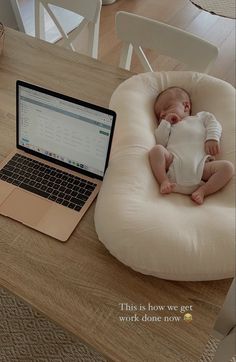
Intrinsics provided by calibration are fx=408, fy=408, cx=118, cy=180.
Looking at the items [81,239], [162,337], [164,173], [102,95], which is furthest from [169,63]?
[162,337]

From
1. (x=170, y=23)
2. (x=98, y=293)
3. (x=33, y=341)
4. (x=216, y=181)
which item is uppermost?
(x=216, y=181)

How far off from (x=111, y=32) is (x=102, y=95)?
1854mm

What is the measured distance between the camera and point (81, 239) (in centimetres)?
93

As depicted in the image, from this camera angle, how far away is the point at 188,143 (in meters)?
1.16

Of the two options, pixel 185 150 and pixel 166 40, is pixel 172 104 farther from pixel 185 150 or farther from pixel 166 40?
pixel 166 40

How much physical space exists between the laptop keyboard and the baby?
7.6 inches

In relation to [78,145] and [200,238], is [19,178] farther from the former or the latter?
[200,238]

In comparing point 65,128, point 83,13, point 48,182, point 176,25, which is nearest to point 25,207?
point 48,182

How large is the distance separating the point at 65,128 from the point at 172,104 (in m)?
0.37

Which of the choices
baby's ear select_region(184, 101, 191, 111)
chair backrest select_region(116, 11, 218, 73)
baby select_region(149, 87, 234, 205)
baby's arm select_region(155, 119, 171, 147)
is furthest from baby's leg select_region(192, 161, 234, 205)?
chair backrest select_region(116, 11, 218, 73)

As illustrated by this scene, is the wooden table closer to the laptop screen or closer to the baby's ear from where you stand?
the laptop screen

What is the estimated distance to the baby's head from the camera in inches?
47.6

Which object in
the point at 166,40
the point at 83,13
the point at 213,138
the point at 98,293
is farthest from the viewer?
the point at 83,13

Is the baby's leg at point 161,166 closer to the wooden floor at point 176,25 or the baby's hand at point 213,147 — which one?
the baby's hand at point 213,147
